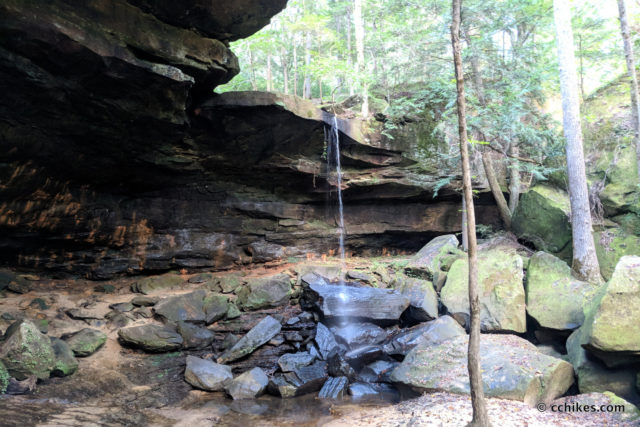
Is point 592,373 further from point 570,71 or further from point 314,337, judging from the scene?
point 570,71

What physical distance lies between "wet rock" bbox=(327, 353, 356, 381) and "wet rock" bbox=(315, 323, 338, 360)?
0.32 metres

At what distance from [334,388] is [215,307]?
4.70 meters

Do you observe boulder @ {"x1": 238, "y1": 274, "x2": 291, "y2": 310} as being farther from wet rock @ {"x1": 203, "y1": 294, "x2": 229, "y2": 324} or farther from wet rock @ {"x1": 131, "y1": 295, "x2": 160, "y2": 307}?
wet rock @ {"x1": 131, "y1": 295, "x2": 160, "y2": 307}

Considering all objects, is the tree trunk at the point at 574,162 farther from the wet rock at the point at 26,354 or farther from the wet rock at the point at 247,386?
the wet rock at the point at 26,354

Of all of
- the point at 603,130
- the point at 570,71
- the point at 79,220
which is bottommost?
the point at 79,220

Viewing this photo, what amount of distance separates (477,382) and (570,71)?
30.7 feet

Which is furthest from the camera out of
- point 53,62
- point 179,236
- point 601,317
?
point 179,236

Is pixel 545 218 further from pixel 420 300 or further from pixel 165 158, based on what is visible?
pixel 165 158

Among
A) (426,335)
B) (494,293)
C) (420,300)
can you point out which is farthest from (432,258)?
(426,335)

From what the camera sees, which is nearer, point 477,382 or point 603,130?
Answer: point 477,382

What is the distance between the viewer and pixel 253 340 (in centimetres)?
882

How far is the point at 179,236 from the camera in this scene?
12.8 metres

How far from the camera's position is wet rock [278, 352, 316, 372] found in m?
7.83

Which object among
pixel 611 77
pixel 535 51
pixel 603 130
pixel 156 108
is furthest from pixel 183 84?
pixel 611 77
